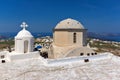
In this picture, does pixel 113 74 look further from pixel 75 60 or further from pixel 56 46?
pixel 56 46

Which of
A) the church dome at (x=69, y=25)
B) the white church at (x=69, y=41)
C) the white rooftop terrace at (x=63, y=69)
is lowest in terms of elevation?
the white rooftop terrace at (x=63, y=69)

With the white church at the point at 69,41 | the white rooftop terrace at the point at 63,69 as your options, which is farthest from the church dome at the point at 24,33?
the white rooftop terrace at the point at 63,69

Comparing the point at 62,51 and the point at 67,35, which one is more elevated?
the point at 67,35

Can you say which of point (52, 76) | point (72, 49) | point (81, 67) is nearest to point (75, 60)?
point (81, 67)

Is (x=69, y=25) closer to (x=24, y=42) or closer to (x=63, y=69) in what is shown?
(x=24, y=42)

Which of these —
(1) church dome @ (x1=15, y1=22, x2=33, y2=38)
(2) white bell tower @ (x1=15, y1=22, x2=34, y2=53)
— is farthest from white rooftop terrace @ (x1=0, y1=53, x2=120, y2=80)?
(1) church dome @ (x1=15, y1=22, x2=33, y2=38)

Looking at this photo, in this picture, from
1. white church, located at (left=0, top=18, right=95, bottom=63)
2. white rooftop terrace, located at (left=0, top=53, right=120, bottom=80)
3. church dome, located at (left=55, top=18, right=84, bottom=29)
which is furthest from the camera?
church dome, located at (left=55, top=18, right=84, bottom=29)

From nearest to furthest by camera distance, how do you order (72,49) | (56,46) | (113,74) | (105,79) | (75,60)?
(105,79) → (113,74) → (75,60) → (72,49) → (56,46)

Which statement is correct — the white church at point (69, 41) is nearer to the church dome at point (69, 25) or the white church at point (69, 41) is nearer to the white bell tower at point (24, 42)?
the church dome at point (69, 25)

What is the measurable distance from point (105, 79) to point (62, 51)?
881cm

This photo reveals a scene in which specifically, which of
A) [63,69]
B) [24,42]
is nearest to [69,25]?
[24,42]

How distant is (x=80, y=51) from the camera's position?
2083cm

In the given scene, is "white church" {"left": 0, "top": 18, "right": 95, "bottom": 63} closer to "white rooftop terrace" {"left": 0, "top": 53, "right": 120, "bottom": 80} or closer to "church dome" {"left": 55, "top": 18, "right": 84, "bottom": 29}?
"church dome" {"left": 55, "top": 18, "right": 84, "bottom": 29}

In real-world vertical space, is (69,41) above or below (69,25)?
below
